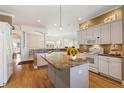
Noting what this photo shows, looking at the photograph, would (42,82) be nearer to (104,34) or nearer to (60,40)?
(104,34)

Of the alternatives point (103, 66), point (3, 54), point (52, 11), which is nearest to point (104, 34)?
point (103, 66)

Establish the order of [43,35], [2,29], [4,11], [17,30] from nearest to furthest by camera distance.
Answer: [2,29] → [4,11] → [17,30] → [43,35]

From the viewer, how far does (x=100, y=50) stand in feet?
16.0

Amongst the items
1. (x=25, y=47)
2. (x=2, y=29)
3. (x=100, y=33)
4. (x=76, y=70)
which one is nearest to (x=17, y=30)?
(x=25, y=47)

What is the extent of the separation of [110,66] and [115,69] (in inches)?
8.7

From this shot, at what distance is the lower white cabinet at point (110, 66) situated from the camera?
11.8 feet

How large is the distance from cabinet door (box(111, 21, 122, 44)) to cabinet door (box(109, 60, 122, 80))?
2.55 feet

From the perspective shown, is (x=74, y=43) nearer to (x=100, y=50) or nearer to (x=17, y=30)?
(x=17, y=30)

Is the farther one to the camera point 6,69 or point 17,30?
point 17,30

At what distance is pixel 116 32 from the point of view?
12.7 ft

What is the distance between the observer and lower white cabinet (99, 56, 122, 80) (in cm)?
359

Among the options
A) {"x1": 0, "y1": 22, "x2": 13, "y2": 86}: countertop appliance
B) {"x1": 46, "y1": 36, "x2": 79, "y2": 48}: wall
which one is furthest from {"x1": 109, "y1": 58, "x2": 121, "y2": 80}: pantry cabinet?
{"x1": 46, "y1": 36, "x2": 79, "y2": 48}: wall

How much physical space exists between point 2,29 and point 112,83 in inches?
162

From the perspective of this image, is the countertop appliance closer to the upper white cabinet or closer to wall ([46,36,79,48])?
the upper white cabinet
